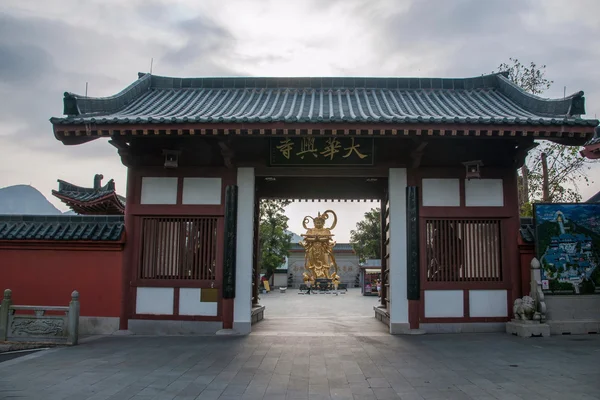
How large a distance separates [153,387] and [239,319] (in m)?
4.45

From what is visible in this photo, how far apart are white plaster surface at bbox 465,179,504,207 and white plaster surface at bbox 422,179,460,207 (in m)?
0.25

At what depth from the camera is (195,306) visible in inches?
404

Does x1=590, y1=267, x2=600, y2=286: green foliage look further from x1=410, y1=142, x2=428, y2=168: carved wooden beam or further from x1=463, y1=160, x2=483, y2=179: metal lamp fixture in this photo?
x1=410, y1=142, x2=428, y2=168: carved wooden beam

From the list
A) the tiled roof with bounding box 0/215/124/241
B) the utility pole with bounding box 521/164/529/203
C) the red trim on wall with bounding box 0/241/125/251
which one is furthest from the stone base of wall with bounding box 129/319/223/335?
the utility pole with bounding box 521/164/529/203

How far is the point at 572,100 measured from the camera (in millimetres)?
9422

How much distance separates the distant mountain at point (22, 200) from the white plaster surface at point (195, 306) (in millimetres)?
57990

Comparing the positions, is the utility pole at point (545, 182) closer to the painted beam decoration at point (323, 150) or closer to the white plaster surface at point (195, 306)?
the painted beam decoration at point (323, 150)

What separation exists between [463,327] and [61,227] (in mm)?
9304

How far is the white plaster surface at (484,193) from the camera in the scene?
34.4ft

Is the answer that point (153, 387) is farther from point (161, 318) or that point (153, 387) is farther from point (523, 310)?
point (523, 310)

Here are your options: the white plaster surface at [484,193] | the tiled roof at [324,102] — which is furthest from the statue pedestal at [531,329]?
the tiled roof at [324,102]

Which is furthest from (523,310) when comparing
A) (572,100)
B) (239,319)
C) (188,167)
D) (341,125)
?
(188,167)

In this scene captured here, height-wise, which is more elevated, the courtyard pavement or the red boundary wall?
the red boundary wall

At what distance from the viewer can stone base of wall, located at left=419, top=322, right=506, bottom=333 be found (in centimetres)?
1012
